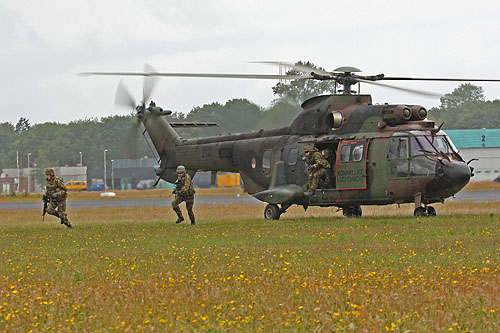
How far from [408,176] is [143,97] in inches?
532

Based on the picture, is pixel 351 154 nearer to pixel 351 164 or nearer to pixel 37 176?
pixel 351 164

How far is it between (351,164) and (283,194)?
277 centimetres

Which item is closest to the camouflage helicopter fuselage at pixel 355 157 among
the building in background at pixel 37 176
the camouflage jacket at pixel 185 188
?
the camouflage jacket at pixel 185 188

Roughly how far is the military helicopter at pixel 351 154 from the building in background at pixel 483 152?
8958 cm

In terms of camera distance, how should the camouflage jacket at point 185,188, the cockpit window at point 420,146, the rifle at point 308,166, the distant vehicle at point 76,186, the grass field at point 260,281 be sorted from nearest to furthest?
the grass field at point 260,281
the cockpit window at point 420,146
the camouflage jacket at point 185,188
the rifle at point 308,166
the distant vehicle at point 76,186

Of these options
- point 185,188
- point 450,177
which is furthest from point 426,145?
point 185,188

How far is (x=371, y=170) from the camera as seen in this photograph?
85.8ft

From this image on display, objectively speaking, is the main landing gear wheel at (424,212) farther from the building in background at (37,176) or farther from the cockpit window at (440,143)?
the building in background at (37,176)

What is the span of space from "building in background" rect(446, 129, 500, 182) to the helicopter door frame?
9169cm

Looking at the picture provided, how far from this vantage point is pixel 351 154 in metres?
26.6

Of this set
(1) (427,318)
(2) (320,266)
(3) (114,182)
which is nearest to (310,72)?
(2) (320,266)

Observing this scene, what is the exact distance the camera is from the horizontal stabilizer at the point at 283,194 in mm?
27828

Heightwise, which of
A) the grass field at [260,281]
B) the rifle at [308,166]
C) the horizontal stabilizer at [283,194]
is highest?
the rifle at [308,166]

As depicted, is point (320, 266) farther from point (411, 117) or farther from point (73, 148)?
point (73, 148)
